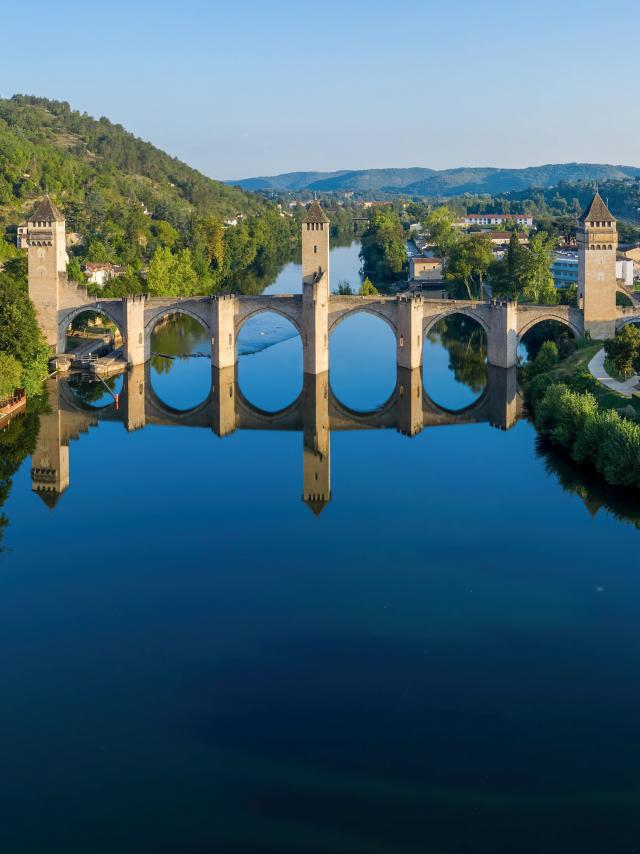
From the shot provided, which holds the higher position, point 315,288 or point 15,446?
point 315,288

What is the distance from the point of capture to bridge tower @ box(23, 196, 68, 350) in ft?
117

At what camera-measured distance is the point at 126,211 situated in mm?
64875

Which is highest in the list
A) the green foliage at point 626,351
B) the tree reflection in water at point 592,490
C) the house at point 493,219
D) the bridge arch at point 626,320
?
the house at point 493,219

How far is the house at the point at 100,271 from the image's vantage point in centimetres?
4781

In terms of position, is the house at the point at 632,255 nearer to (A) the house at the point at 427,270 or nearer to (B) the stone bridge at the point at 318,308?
(A) the house at the point at 427,270

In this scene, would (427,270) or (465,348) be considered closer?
(465,348)

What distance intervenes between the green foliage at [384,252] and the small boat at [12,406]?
3534 centimetres

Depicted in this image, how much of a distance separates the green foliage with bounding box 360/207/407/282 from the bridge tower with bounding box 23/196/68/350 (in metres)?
29.0

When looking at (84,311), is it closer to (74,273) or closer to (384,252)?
(74,273)

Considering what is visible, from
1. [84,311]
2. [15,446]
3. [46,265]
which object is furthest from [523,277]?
[15,446]

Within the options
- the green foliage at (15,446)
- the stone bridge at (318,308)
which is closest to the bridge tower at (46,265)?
the stone bridge at (318,308)

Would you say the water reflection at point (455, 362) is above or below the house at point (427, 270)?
below

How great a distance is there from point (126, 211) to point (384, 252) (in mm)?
16767

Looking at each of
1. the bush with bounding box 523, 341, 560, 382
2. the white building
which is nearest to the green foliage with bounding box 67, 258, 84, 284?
the bush with bounding box 523, 341, 560, 382
